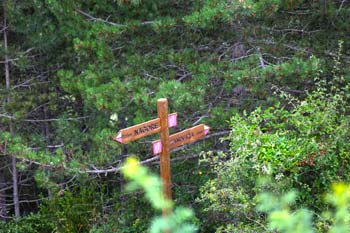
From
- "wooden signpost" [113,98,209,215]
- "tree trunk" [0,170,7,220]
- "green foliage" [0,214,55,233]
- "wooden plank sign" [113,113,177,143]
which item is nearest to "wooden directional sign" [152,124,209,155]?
"wooden signpost" [113,98,209,215]

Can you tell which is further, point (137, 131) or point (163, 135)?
point (163, 135)

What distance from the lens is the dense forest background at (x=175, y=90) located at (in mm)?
4332

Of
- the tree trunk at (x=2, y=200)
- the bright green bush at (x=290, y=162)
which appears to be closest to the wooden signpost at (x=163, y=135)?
the bright green bush at (x=290, y=162)

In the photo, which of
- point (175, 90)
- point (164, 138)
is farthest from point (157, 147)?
point (175, 90)

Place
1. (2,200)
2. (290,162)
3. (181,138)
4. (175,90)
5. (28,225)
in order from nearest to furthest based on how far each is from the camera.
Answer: (290,162) < (181,138) < (175,90) < (28,225) < (2,200)

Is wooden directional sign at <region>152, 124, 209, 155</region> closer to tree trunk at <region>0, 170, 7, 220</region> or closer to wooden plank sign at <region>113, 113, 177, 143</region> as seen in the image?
wooden plank sign at <region>113, 113, 177, 143</region>

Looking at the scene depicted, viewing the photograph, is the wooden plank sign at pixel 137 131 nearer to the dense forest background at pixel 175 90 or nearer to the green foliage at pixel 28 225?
the dense forest background at pixel 175 90

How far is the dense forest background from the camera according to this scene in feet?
14.2

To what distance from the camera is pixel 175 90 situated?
5.63 m

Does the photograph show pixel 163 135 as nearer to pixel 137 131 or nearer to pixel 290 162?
pixel 137 131

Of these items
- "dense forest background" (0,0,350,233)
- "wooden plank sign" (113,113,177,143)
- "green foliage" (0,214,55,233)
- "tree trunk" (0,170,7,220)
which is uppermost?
"wooden plank sign" (113,113,177,143)

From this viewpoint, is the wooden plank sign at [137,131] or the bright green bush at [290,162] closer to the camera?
the wooden plank sign at [137,131]

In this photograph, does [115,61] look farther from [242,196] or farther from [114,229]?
[242,196]

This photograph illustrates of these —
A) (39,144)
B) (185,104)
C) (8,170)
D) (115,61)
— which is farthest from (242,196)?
(8,170)
